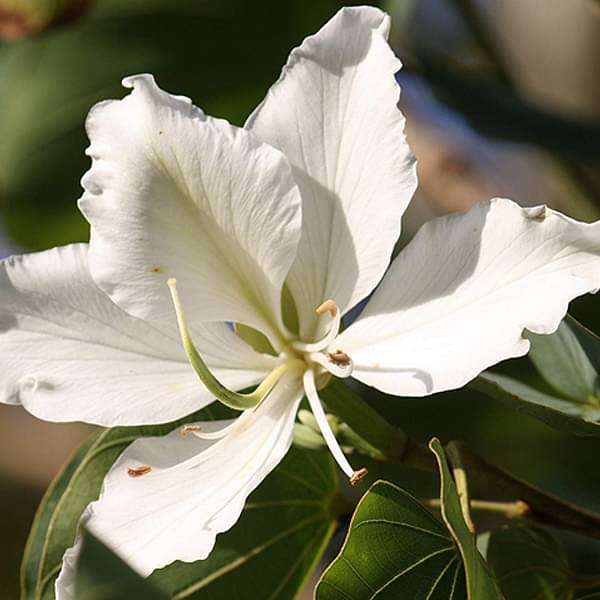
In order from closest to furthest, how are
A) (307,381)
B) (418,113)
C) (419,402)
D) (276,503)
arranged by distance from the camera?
(307,381), (276,503), (419,402), (418,113)

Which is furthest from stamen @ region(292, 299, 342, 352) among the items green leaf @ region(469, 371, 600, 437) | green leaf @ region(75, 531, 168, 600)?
green leaf @ region(75, 531, 168, 600)

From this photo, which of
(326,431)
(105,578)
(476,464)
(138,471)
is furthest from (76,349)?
(105,578)

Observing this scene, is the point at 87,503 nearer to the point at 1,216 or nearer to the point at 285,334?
the point at 285,334

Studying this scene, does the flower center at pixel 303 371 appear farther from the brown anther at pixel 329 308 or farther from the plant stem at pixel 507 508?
the plant stem at pixel 507 508

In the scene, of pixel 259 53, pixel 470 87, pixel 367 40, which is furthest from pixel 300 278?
pixel 259 53

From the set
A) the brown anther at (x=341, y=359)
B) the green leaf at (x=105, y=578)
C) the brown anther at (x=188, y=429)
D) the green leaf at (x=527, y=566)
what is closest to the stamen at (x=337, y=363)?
the brown anther at (x=341, y=359)

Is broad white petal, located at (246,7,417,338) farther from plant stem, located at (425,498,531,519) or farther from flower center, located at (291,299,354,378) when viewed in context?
plant stem, located at (425,498,531,519)

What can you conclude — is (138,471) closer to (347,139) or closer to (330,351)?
(330,351)
